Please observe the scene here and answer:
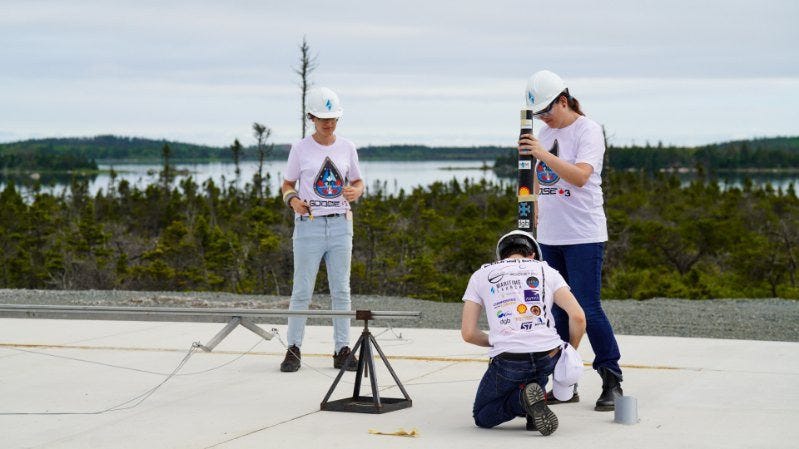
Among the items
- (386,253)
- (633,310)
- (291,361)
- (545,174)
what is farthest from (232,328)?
(386,253)

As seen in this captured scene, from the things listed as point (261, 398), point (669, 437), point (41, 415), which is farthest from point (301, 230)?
point (669, 437)

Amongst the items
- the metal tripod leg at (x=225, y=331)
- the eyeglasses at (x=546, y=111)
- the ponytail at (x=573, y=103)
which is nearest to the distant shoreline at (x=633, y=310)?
the metal tripod leg at (x=225, y=331)

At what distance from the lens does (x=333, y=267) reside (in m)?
8.80

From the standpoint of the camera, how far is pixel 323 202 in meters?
8.69

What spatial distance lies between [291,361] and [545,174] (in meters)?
2.73

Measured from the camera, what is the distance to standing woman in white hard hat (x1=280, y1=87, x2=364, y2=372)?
8.65m

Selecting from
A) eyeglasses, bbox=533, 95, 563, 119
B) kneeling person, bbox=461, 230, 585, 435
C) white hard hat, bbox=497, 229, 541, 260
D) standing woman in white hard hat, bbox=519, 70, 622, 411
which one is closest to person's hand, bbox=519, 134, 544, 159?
standing woman in white hard hat, bbox=519, 70, 622, 411

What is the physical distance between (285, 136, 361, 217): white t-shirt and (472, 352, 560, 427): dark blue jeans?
8.08 feet

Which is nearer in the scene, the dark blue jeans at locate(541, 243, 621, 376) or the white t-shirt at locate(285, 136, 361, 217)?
the dark blue jeans at locate(541, 243, 621, 376)

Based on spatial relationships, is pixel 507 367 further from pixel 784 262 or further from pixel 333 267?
pixel 784 262

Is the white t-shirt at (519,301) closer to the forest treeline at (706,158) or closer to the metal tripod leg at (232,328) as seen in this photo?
the metal tripod leg at (232,328)

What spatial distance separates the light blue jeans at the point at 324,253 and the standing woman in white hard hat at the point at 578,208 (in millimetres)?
1962

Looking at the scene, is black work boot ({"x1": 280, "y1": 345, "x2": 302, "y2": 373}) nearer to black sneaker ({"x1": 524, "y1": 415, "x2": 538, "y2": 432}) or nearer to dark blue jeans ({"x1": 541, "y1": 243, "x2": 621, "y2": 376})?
dark blue jeans ({"x1": 541, "y1": 243, "x2": 621, "y2": 376})

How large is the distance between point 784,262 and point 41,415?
28900 millimetres
